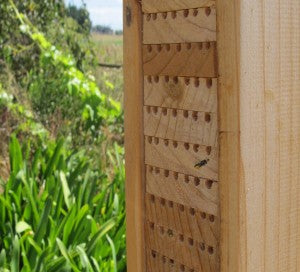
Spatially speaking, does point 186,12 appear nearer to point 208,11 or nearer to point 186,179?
point 208,11

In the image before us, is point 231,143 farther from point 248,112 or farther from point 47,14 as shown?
point 47,14

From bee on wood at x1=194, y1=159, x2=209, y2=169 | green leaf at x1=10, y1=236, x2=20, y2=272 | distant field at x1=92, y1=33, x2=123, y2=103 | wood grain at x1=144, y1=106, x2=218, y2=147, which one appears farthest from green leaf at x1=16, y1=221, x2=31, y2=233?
distant field at x1=92, y1=33, x2=123, y2=103

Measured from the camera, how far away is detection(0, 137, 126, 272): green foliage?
2.64 meters

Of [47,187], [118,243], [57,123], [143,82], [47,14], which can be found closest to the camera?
[143,82]

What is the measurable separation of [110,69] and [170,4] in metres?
6.88

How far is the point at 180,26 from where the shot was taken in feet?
3.88

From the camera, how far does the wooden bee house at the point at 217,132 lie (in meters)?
1.11

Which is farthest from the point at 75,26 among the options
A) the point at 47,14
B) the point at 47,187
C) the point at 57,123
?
the point at 47,187

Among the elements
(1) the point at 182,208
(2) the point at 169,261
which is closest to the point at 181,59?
(1) the point at 182,208

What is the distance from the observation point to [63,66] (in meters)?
5.75

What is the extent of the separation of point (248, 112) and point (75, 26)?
562cm

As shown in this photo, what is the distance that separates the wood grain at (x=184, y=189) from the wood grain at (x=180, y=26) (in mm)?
233

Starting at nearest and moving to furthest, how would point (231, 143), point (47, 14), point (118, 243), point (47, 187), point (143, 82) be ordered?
point (231, 143)
point (143, 82)
point (118, 243)
point (47, 187)
point (47, 14)

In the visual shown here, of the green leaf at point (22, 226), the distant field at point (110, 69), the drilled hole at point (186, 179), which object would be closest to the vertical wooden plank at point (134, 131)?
the drilled hole at point (186, 179)
